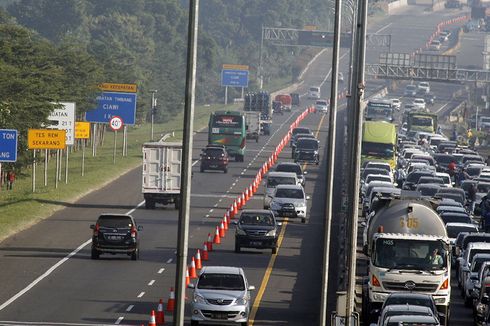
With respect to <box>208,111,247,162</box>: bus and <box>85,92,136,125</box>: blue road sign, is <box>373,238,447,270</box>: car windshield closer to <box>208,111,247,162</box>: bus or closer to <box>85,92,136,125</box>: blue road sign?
<box>85,92,136,125</box>: blue road sign

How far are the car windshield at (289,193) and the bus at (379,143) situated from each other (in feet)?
82.4

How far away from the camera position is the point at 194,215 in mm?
76375

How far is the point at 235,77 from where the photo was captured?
615 ft

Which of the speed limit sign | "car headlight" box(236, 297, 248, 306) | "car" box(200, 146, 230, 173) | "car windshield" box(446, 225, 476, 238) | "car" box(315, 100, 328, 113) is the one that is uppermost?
"car" box(315, 100, 328, 113)

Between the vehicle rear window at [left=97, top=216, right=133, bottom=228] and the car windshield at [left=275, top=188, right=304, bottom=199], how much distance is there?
1824cm

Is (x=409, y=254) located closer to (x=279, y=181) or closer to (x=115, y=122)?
(x=279, y=181)

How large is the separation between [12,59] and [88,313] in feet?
195

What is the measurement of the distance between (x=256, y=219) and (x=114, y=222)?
253 inches

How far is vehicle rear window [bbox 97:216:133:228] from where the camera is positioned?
2227 inches

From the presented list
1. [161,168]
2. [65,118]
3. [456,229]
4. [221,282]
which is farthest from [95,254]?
[65,118]

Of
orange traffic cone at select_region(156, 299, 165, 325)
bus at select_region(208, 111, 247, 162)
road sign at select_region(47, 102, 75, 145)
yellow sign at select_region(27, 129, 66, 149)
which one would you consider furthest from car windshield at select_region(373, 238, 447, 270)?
bus at select_region(208, 111, 247, 162)

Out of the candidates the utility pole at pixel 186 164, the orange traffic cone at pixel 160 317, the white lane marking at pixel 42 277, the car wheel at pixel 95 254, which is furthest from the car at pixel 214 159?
the utility pole at pixel 186 164

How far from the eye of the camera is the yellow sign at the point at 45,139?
81438 mm

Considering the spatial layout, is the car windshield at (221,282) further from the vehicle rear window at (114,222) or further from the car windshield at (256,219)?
the car windshield at (256,219)
